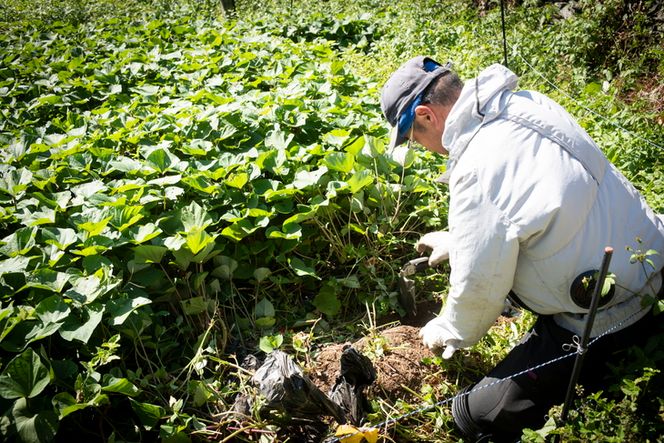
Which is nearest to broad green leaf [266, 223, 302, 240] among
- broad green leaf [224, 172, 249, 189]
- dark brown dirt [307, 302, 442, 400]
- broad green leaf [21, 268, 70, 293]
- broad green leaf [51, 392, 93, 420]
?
broad green leaf [224, 172, 249, 189]

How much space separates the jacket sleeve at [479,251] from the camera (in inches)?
68.0

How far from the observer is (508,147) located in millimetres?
1772

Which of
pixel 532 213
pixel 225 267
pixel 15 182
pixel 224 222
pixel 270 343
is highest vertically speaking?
pixel 532 213

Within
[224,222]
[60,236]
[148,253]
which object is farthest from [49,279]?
[224,222]

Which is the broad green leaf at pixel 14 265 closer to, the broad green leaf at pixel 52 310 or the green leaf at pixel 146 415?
the broad green leaf at pixel 52 310

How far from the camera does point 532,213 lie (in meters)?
1.69

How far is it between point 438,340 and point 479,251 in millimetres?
546

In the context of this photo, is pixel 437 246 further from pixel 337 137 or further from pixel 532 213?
pixel 337 137

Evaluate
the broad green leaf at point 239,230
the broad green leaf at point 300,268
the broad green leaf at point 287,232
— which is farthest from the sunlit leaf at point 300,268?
the broad green leaf at point 239,230

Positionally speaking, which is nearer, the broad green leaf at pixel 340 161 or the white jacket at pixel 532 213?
the white jacket at pixel 532 213

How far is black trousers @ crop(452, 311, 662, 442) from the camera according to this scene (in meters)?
1.91

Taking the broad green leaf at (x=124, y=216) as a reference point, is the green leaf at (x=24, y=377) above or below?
below

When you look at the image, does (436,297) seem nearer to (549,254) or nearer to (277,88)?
(549,254)

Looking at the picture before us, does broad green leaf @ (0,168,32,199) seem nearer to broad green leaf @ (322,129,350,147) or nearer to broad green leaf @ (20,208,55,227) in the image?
broad green leaf @ (20,208,55,227)
